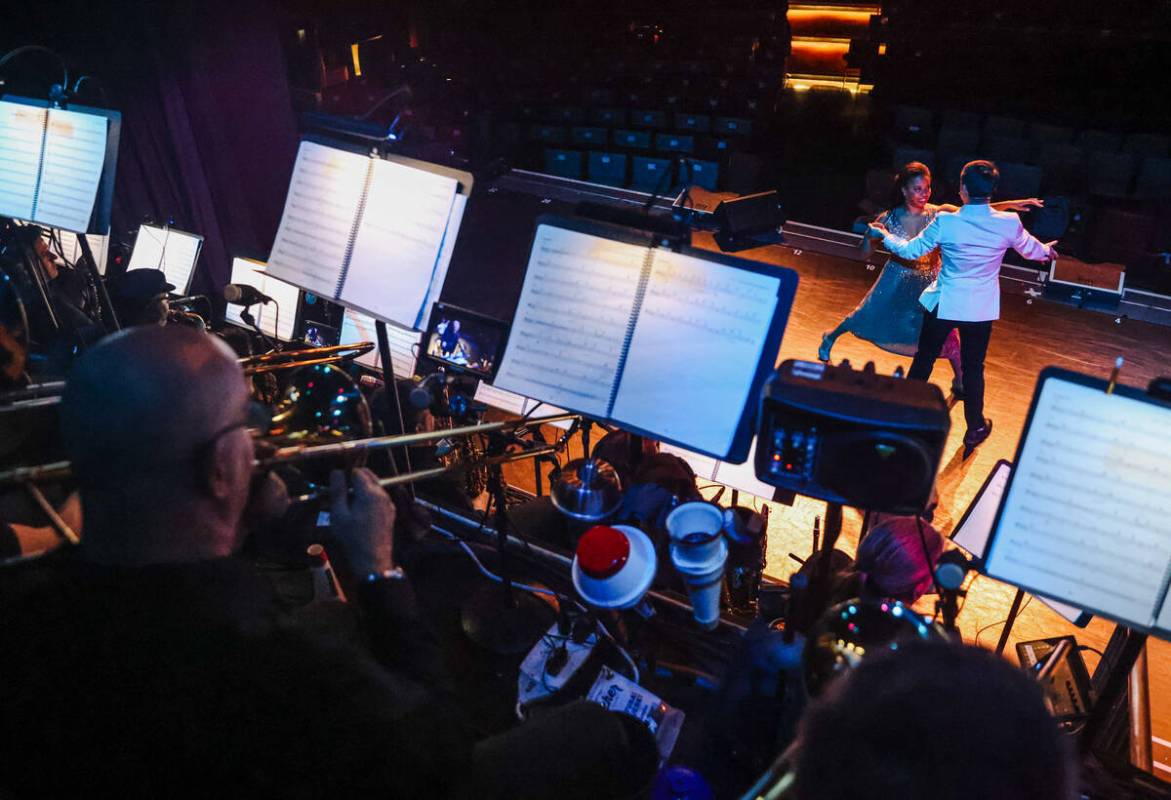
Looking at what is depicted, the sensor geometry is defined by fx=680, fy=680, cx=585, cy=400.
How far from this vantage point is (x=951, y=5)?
1029cm

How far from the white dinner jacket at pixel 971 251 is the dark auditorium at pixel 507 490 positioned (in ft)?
0.10

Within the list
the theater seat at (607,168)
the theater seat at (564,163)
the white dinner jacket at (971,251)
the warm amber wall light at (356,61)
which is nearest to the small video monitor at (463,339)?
the white dinner jacket at (971,251)

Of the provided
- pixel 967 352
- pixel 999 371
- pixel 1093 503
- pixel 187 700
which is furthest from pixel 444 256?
pixel 999 371

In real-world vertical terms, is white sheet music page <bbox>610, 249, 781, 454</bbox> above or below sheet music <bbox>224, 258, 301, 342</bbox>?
above

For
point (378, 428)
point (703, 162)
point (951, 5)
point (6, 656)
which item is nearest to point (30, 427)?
point (378, 428)

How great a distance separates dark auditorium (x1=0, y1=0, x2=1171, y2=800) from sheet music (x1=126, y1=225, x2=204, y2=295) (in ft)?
0.10

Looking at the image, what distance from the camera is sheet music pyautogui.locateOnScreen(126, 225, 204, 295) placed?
14.5ft

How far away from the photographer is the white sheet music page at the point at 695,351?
1941 mm

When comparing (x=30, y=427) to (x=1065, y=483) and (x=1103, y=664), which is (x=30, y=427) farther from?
(x=1103, y=664)

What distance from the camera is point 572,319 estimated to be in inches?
85.3

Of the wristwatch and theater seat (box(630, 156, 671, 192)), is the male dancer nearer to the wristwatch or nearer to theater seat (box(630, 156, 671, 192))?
the wristwatch

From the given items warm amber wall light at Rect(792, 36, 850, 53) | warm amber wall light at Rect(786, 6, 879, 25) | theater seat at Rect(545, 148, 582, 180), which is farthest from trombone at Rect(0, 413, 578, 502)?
warm amber wall light at Rect(786, 6, 879, 25)

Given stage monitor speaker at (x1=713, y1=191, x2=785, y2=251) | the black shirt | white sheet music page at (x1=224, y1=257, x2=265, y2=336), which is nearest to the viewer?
the black shirt

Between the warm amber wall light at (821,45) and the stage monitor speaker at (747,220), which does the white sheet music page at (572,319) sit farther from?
the warm amber wall light at (821,45)
